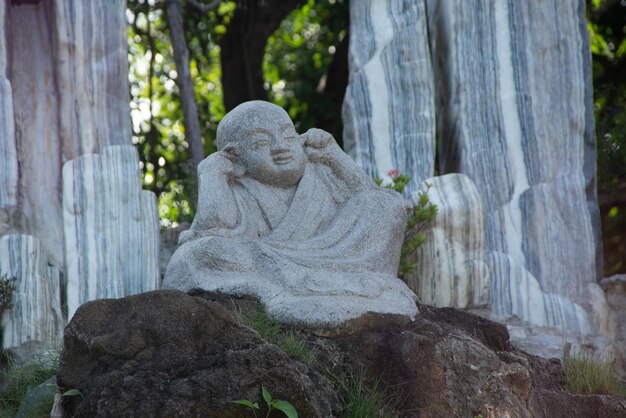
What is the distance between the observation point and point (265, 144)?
36.0ft

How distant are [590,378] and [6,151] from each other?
205 inches

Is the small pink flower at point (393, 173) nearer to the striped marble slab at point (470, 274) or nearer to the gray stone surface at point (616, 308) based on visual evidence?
the striped marble slab at point (470, 274)

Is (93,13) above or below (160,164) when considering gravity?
above

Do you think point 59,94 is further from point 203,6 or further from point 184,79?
point 203,6

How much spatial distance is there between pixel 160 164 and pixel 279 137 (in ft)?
18.2

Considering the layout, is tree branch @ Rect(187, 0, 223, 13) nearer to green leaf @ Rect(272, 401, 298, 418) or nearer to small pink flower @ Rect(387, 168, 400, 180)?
small pink flower @ Rect(387, 168, 400, 180)

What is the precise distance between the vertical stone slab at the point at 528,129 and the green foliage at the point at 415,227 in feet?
2.81

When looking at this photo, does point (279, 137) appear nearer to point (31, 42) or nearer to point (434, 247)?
point (434, 247)

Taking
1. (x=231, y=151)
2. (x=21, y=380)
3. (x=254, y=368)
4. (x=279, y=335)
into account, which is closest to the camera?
(x=254, y=368)

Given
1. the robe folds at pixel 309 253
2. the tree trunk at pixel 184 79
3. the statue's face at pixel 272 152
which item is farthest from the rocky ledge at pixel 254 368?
the tree trunk at pixel 184 79

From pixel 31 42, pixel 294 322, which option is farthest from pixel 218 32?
pixel 294 322

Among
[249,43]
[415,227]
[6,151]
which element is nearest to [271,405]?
[415,227]

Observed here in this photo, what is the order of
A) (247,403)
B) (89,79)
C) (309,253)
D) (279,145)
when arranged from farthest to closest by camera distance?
1. (89,79)
2. (279,145)
3. (309,253)
4. (247,403)

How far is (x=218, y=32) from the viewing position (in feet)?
55.6
